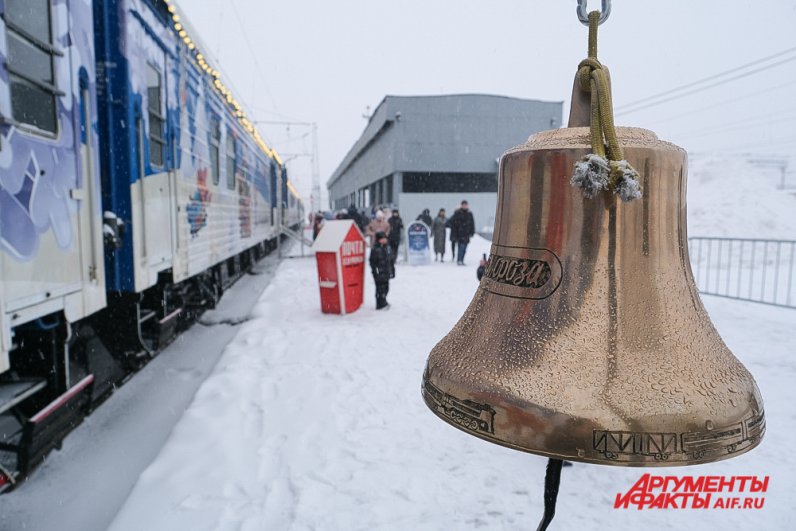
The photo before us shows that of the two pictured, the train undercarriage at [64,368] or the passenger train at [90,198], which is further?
the train undercarriage at [64,368]

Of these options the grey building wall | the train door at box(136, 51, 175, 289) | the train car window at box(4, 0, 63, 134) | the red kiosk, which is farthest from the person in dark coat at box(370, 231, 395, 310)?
the grey building wall

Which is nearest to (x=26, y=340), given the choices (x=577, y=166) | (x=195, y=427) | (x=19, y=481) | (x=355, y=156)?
(x=19, y=481)

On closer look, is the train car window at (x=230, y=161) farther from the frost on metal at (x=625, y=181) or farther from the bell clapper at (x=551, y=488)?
the frost on metal at (x=625, y=181)

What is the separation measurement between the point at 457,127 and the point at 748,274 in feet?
65.5

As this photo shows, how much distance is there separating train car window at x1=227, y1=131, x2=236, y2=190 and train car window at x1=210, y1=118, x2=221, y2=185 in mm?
767

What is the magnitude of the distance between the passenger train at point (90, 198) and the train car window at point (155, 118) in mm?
22

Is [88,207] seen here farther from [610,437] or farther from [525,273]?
[610,437]

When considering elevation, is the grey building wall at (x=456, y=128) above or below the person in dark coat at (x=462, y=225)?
above

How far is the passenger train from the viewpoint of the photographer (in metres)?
3.02

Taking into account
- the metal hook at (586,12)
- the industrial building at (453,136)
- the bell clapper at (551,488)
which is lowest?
the bell clapper at (551,488)

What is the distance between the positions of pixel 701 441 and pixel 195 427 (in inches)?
149

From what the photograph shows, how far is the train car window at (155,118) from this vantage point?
17.4 ft
